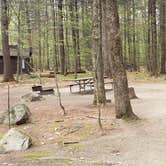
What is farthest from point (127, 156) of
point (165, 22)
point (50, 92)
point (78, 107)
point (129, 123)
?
point (165, 22)

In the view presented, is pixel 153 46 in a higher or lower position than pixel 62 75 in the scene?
higher

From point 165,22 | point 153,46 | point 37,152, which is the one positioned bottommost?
point 37,152

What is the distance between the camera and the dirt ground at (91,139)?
24.5ft

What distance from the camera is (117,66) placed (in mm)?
10594

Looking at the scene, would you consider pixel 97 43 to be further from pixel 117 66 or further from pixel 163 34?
pixel 163 34

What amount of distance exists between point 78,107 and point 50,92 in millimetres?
5399

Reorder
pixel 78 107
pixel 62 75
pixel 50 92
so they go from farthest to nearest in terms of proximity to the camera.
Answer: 1. pixel 62 75
2. pixel 50 92
3. pixel 78 107

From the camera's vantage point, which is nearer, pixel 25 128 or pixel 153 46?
pixel 25 128

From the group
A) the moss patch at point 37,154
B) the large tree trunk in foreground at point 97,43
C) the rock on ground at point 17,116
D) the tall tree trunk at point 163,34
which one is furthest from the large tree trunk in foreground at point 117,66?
the tall tree trunk at point 163,34

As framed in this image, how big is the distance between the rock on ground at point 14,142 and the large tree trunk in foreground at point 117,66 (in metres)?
2.96

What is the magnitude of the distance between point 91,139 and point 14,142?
5.89ft

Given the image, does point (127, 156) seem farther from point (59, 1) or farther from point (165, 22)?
point (165, 22)

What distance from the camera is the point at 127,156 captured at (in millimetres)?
7516

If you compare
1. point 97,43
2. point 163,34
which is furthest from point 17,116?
point 163,34
